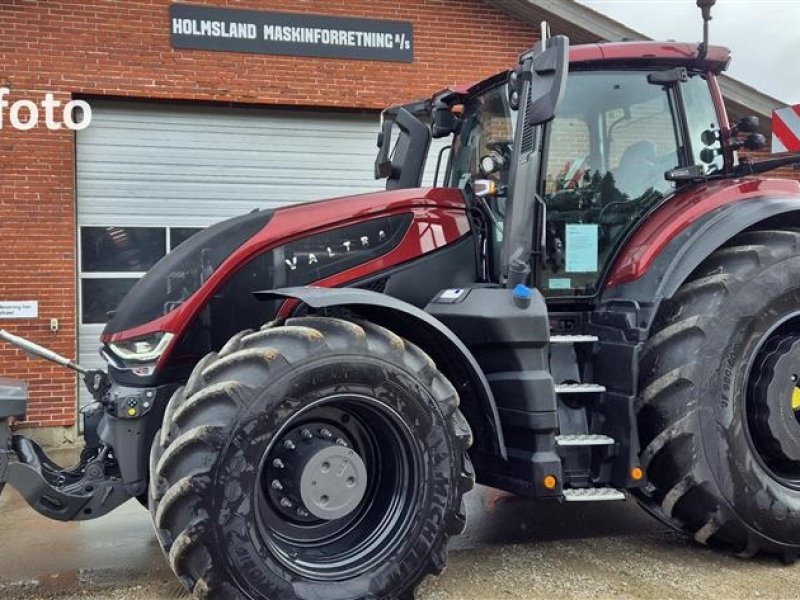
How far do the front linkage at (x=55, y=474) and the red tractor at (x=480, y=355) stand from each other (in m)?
0.01

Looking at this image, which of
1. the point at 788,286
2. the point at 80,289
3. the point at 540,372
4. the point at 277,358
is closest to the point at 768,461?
the point at 788,286

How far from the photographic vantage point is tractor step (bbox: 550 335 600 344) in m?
4.08

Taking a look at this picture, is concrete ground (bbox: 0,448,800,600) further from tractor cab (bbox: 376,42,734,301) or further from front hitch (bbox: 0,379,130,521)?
tractor cab (bbox: 376,42,734,301)

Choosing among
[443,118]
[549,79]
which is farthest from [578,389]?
[443,118]

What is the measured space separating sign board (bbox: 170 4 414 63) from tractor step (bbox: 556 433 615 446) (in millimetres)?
6356

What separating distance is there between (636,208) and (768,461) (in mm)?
1540

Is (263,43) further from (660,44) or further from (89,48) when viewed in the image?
(660,44)

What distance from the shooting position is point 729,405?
4.00 m

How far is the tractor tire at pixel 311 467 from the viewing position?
3.10 meters

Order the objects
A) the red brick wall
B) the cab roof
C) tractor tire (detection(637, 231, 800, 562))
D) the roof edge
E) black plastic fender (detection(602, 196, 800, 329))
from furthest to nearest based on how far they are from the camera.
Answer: the roof edge, the red brick wall, the cab roof, black plastic fender (detection(602, 196, 800, 329)), tractor tire (detection(637, 231, 800, 562))

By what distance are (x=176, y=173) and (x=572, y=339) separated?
238 inches

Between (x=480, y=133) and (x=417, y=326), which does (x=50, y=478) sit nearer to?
(x=417, y=326)

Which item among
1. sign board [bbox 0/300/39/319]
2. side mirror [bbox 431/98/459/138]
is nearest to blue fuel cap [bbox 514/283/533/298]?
side mirror [bbox 431/98/459/138]

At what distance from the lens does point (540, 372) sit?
3.82 m
